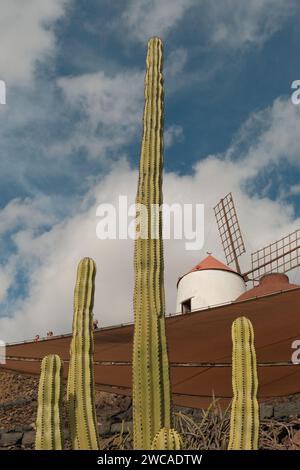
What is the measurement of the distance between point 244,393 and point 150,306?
1.08 meters

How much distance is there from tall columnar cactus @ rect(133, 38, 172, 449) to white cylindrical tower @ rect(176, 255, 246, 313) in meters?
10.9

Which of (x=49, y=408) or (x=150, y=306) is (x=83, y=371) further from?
(x=150, y=306)

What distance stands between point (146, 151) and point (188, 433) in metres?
5.12

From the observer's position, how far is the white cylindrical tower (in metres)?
16.1

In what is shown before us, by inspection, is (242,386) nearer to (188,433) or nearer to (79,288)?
(79,288)

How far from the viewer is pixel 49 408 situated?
4.52 m

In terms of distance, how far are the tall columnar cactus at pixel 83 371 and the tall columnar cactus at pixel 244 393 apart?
119cm

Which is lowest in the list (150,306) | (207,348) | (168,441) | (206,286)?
(168,441)

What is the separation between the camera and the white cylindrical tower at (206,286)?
16.1m

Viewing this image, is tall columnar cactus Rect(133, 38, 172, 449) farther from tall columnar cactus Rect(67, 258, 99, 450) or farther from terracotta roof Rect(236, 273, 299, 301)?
terracotta roof Rect(236, 273, 299, 301)

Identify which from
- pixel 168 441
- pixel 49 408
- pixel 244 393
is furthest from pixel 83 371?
pixel 168 441

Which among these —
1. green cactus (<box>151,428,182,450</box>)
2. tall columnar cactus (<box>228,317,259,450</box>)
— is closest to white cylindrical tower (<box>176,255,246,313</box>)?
tall columnar cactus (<box>228,317,259,450</box>)

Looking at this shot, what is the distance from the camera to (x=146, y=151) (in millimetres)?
5340

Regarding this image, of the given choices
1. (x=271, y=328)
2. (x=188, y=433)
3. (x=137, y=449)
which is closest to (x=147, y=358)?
(x=137, y=449)
